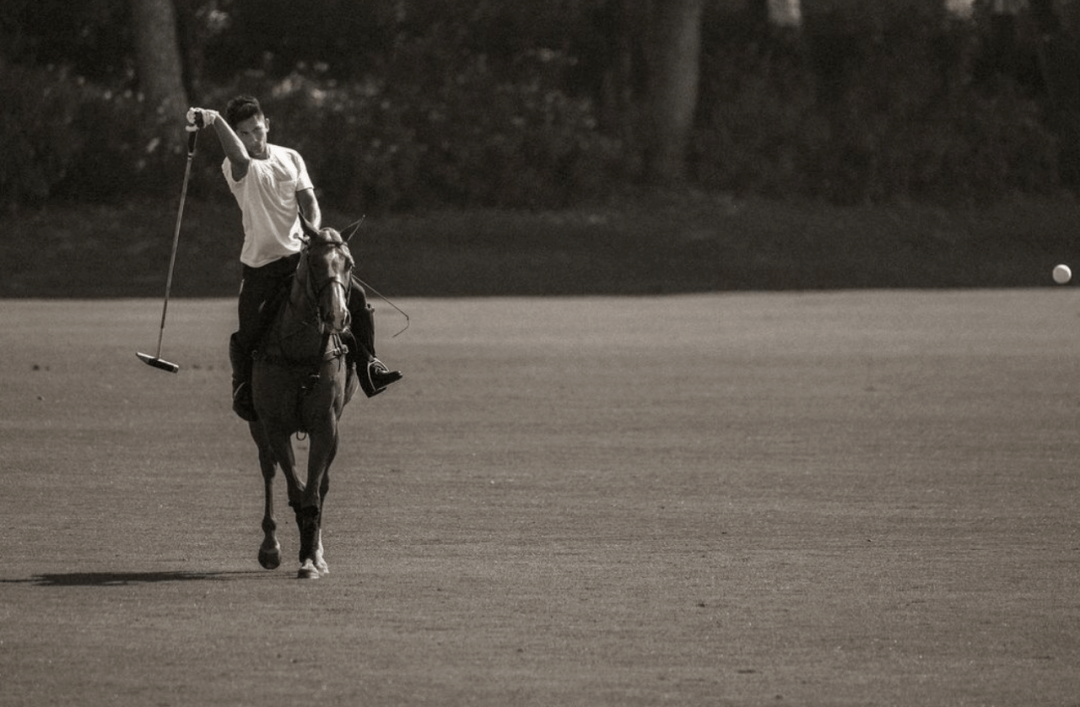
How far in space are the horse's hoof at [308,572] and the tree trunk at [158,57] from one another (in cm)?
3269

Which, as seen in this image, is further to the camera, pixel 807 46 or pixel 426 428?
pixel 807 46

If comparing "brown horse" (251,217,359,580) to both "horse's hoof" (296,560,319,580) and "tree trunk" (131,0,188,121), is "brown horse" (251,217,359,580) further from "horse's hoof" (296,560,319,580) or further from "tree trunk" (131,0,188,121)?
"tree trunk" (131,0,188,121)

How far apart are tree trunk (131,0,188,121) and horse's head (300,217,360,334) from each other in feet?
107

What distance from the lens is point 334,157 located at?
4434 centimetres

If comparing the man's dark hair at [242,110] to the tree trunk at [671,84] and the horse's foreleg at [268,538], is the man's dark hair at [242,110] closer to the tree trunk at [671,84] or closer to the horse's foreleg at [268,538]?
the horse's foreleg at [268,538]

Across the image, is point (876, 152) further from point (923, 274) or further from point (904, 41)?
point (923, 274)

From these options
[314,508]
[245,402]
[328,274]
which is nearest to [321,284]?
[328,274]

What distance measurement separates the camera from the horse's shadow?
1096cm

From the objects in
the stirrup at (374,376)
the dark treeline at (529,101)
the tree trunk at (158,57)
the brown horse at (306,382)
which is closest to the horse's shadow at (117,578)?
the brown horse at (306,382)

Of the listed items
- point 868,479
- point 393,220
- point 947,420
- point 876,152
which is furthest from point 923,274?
point 868,479

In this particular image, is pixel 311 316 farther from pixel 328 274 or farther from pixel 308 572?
pixel 308 572

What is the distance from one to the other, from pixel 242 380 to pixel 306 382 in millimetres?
393

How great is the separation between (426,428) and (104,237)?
23473mm

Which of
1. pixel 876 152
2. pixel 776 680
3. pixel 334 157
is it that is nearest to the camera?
pixel 776 680
